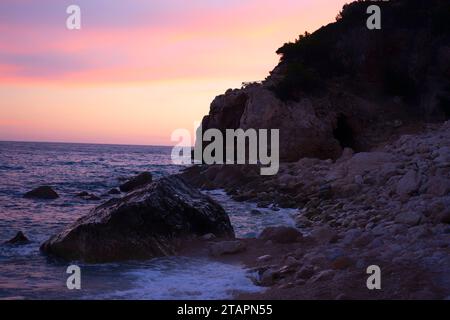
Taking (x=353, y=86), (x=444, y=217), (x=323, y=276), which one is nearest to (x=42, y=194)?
(x=323, y=276)

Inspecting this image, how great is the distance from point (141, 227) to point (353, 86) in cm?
2070

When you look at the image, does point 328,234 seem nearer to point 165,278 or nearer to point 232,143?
point 165,278

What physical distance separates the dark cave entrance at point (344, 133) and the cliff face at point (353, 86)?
5 cm

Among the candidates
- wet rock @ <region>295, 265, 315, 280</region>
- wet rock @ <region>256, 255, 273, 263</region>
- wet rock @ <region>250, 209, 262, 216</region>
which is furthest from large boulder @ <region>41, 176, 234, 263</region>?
wet rock @ <region>250, 209, 262, 216</region>

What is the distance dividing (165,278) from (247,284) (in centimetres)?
126

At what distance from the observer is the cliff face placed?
23.7 m

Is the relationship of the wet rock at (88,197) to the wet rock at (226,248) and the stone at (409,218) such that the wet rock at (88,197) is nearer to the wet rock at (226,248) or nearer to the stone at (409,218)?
the wet rock at (226,248)

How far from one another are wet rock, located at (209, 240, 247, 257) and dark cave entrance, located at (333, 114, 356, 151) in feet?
56.8

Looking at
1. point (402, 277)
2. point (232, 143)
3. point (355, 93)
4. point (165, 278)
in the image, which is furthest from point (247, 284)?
point (355, 93)

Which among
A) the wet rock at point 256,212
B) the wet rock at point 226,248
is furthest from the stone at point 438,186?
the wet rock at point 256,212

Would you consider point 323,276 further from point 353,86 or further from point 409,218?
point 353,86

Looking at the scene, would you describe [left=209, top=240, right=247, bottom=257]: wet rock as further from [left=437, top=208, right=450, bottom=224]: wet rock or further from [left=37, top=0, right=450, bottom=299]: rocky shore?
[left=437, top=208, right=450, bottom=224]: wet rock

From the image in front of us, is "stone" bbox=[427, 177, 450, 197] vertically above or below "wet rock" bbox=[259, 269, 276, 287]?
above

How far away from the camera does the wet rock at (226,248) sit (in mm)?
8734
